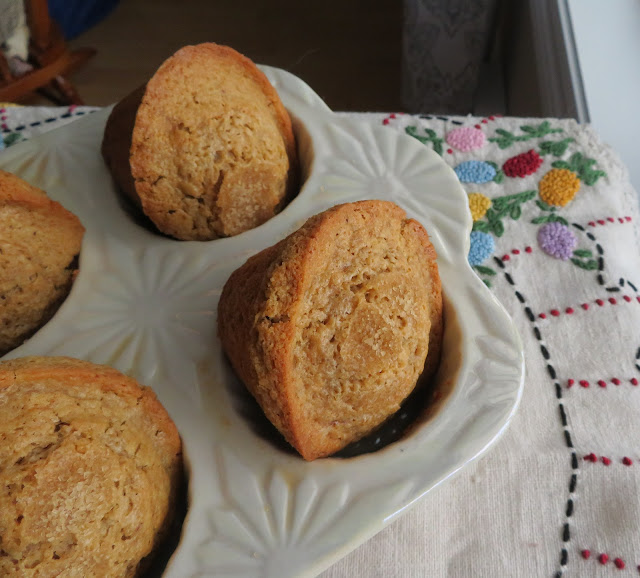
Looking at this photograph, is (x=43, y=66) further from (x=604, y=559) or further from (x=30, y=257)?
(x=604, y=559)

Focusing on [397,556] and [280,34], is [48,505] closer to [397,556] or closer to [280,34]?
[397,556]

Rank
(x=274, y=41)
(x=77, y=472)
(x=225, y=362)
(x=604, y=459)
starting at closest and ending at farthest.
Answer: (x=77, y=472)
(x=225, y=362)
(x=604, y=459)
(x=274, y=41)

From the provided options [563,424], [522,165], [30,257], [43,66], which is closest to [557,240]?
[522,165]

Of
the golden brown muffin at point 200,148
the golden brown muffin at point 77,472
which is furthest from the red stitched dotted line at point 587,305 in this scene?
the golden brown muffin at point 77,472

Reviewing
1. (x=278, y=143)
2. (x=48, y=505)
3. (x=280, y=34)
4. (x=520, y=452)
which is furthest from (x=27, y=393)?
(x=280, y=34)

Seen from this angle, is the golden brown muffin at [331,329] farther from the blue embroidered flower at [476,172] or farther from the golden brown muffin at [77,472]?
the blue embroidered flower at [476,172]

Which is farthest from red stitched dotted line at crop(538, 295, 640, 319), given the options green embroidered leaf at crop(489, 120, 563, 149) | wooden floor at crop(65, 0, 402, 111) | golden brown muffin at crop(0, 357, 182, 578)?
wooden floor at crop(65, 0, 402, 111)
